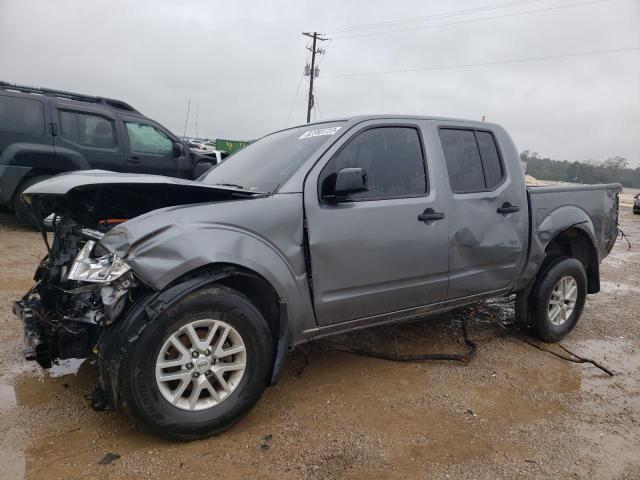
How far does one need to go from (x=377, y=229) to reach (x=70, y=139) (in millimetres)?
6471

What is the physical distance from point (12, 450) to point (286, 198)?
187cm

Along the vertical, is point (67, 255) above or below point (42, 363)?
above

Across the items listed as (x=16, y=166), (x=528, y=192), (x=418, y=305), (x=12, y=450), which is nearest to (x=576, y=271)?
(x=528, y=192)

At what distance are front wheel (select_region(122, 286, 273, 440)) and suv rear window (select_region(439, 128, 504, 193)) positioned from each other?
6.20 ft

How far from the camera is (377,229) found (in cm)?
299

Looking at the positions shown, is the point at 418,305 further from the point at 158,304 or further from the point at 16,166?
the point at 16,166

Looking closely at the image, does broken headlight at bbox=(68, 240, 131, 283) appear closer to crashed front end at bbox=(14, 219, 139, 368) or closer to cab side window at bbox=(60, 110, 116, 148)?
crashed front end at bbox=(14, 219, 139, 368)

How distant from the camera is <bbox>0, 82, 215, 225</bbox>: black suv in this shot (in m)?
7.04

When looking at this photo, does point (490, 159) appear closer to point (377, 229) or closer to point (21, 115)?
point (377, 229)

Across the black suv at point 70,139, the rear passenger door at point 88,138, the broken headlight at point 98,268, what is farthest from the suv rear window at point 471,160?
the rear passenger door at point 88,138

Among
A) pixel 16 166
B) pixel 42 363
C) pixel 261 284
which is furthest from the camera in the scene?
pixel 16 166

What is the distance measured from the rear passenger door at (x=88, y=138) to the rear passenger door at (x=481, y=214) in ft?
20.4

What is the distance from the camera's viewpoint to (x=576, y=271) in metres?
4.25

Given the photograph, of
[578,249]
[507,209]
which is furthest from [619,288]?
[507,209]
